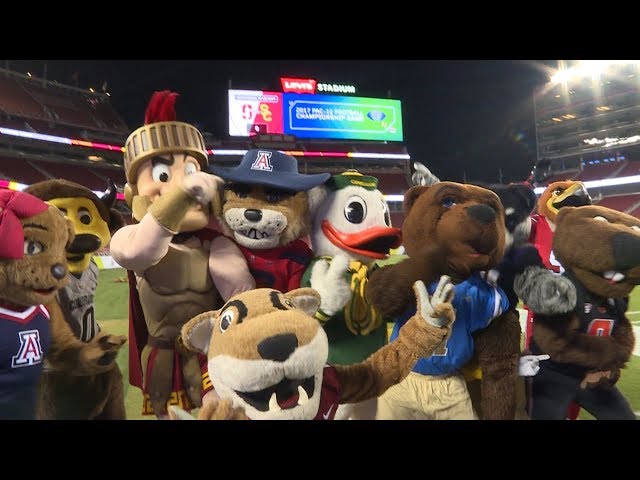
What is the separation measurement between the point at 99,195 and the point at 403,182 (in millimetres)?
885

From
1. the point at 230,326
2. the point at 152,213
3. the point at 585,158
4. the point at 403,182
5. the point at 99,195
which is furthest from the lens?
the point at 585,158

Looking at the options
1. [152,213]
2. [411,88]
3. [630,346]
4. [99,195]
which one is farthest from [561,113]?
[99,195]

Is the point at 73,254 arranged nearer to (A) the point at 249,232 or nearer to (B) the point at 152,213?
(B) the point at 152,213

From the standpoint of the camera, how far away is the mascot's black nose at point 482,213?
1.17m

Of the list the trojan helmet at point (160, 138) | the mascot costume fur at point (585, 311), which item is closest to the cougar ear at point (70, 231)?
the trojan helmet at point (160, 138)

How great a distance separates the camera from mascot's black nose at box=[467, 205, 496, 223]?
117 cm

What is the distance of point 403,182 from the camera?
1443 mm

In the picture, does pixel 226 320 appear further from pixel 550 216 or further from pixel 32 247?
pixel 550 216

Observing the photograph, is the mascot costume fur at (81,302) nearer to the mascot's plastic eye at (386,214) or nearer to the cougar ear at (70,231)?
the cougar ear at (70,231)

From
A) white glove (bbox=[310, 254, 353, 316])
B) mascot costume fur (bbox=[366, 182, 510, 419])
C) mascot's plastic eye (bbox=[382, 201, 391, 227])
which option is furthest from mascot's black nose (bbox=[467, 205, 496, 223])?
white glove (bbox=[310, 254, 353, 316])

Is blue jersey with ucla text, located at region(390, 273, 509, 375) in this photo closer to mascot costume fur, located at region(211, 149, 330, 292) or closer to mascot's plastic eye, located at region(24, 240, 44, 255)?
mascot costume fur, located at region(211, 149, 330, 292)

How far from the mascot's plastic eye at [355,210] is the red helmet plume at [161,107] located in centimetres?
57

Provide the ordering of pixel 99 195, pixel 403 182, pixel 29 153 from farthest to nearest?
1. pixel 29 153
2. pixel 403 182
3. pixel 99 195

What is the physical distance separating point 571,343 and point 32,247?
4.63ft
